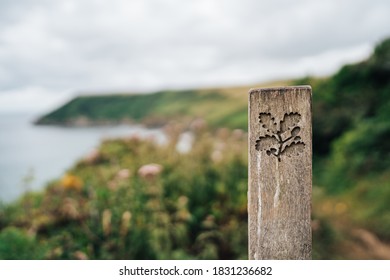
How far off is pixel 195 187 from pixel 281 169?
7.16ft

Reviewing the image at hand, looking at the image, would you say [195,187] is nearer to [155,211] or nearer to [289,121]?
[155,211]

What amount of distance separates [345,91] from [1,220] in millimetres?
5348

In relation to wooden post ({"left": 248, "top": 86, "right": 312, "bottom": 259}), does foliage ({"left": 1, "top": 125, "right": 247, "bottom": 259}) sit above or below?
below

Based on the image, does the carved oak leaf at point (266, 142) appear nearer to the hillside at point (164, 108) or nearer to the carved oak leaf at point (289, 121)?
the carved oak leaf at point (289, 121)

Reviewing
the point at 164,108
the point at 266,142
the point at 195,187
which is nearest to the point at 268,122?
the point at 266,142

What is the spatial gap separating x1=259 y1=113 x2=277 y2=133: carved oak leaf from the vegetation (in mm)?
1717

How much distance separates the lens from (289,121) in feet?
6.33

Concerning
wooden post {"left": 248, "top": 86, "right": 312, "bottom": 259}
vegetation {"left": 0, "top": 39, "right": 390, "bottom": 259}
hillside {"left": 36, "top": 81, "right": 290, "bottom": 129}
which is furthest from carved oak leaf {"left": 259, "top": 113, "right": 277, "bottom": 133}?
hillside {"left": 36, "top": 81, "right": 290, "bottom": 129}

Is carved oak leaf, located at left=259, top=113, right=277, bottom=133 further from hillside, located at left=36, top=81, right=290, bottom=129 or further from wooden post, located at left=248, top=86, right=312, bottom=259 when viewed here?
hillside, located at left=36, top=81, right=290, bottom=129

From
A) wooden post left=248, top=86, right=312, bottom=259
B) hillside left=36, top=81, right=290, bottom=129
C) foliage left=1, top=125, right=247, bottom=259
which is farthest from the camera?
hillside left=36, top=81, right=290, bottom=129

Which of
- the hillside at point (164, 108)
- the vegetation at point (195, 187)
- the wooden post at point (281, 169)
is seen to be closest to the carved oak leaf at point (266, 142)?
the wooden post at point (281, 169)

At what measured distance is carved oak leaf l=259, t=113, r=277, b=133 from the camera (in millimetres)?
1937

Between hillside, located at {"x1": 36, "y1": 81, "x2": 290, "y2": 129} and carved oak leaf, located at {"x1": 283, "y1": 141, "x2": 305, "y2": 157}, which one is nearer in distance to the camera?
carved oak leaf, located at {"x1": 283, "y1": 141, "x2": 305, "y2": 157}
